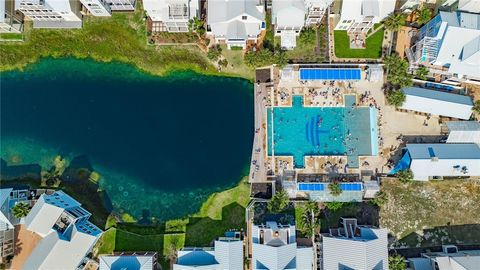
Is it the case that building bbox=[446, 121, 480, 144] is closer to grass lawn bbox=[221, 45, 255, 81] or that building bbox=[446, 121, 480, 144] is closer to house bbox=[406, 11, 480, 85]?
house bbox=[406, 11, 480, 85]

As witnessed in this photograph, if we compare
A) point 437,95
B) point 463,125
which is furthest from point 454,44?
point 463,125

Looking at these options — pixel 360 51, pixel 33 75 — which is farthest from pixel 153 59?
pixel 360 51

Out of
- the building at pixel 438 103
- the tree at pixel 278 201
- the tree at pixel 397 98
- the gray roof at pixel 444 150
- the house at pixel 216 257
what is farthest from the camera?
the building at pixel 438 103

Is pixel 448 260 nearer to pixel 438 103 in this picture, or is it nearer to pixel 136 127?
pixel 438 103

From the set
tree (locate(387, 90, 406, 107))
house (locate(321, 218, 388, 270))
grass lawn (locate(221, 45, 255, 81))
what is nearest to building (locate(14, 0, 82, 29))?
grass lawn (locate(221, 45, 255, 81))

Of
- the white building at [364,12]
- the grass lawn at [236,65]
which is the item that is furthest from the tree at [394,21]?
the grass lawn at [236,65]

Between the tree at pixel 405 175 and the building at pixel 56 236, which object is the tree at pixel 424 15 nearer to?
the tree at pixel 405 175
